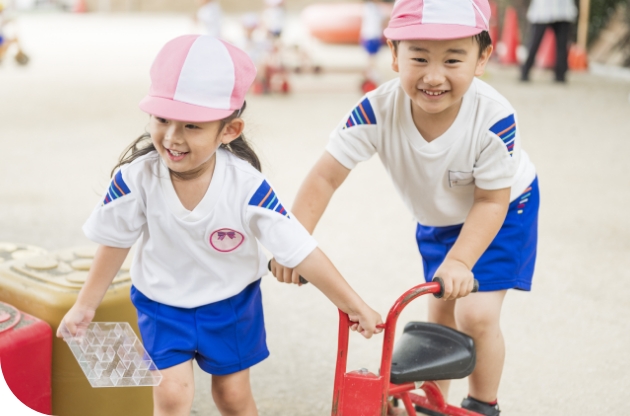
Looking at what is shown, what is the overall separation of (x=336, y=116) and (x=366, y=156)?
518 centimetres

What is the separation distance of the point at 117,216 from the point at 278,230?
40 cm

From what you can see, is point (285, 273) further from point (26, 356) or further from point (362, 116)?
point (26, 356)

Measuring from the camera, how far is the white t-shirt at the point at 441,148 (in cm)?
207

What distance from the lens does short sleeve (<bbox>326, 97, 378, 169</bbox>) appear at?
2.15m

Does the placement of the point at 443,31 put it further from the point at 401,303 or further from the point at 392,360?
the point at 392,360

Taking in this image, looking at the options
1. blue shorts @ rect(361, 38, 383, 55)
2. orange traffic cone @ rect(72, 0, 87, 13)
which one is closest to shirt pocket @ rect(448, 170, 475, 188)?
blue shorts @ rect(361, 38, 383, 55)

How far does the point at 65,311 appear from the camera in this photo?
2062 millimetres

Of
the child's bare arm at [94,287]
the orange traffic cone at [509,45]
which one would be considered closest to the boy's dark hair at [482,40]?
the child's bare arm at [94,287]

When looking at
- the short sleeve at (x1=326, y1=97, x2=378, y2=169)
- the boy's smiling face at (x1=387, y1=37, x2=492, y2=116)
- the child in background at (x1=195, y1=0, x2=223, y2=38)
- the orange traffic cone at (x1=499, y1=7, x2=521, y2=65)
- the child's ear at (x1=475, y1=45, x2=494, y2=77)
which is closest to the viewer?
the boy's smiling face at (x1=387, y1=37, x2=492, y2=116)

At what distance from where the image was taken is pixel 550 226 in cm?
425

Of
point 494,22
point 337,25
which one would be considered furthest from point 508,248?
point 337,25

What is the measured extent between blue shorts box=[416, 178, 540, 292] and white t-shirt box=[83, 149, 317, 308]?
625mm

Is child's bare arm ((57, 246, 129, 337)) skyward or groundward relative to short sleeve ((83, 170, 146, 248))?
groundward

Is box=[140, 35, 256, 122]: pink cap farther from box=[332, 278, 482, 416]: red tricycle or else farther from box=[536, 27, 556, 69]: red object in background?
box=[536, 27, 556, 69]: red object in background
